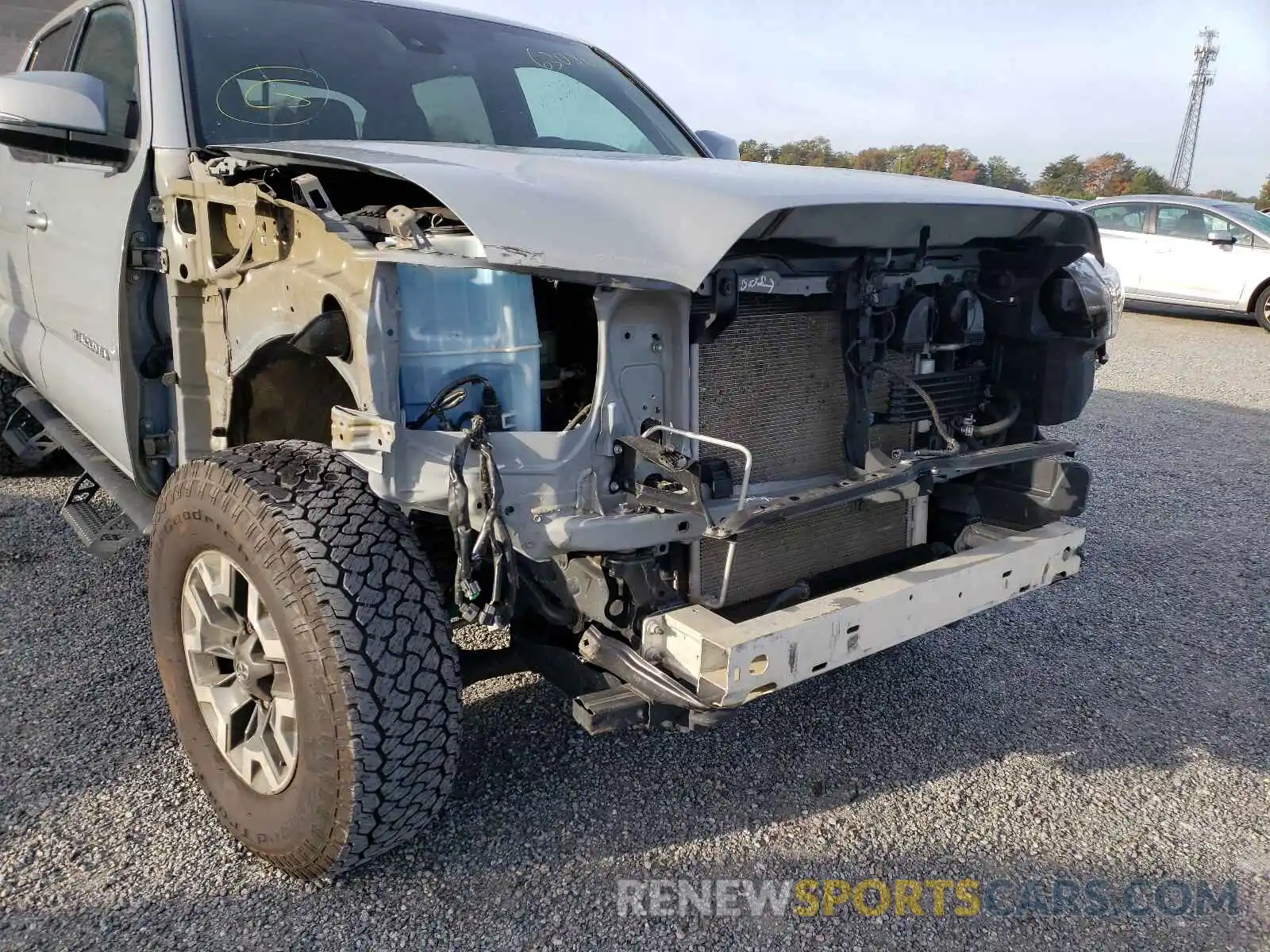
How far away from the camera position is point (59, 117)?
2.74m

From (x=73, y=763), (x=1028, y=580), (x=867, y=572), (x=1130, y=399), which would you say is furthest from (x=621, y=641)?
(x=1130, y=399)

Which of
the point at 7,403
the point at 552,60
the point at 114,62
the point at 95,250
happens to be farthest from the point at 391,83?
the point at 7,403

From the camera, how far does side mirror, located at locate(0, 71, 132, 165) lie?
8.77ft

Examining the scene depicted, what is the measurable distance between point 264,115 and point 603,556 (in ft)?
6.07

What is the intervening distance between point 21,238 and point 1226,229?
12848mm

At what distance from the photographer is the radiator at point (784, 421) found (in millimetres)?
2295

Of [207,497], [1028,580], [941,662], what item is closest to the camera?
[207,497]

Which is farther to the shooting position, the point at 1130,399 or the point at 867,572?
the point at 1130,399

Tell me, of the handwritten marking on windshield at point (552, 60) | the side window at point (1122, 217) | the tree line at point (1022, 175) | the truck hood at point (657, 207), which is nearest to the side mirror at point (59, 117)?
the truck hood at point (657, 207)

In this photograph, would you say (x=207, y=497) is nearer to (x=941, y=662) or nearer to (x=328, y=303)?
(x=328, y=303)

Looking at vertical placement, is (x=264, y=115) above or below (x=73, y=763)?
above

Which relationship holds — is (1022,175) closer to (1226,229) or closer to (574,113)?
(1226,229)

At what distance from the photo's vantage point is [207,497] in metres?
2.20

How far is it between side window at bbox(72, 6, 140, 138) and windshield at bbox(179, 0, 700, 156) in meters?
0.23
